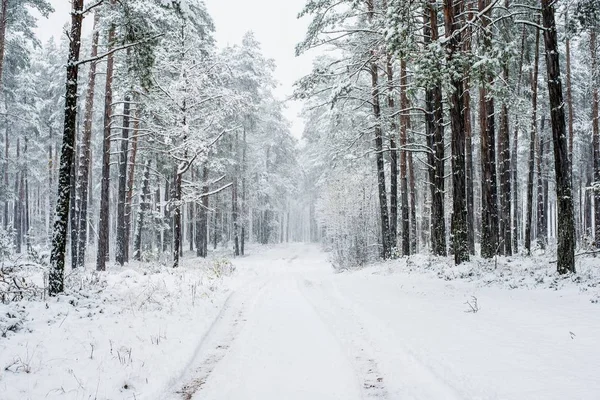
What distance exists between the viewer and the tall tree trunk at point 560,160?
8945 millimetres

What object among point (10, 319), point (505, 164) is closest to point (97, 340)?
point (10, 319)

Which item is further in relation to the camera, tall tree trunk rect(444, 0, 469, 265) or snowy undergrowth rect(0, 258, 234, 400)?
tall tree trunk rect(444, 0, 469, 265)

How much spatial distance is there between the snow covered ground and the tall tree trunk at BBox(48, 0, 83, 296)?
0.62 m

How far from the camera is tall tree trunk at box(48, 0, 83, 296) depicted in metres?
7.52

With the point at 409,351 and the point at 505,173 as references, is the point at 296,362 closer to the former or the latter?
the point at 409,351

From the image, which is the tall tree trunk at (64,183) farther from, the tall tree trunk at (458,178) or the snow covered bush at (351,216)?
the snow covered bush at (351,216)

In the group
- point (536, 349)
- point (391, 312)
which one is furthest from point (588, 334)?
point (391, 312)

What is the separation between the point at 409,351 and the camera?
5.35m

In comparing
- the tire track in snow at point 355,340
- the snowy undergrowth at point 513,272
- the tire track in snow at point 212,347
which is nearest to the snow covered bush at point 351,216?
the snowy undergrowth at point 513,272

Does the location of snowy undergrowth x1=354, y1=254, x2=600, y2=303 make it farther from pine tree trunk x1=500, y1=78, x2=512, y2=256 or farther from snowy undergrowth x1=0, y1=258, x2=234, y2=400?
snowy undergrowth x1=0, y1=258, x2=234, y2=400

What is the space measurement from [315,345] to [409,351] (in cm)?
143

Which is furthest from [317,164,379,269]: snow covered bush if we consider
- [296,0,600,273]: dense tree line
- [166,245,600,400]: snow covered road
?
[166,245,600,400]: snow covered road

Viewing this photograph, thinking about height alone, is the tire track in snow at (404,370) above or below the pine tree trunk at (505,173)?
below

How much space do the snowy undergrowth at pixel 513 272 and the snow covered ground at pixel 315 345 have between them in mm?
83
